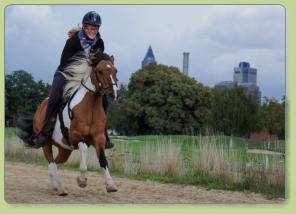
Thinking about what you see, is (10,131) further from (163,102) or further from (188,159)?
(188,159)

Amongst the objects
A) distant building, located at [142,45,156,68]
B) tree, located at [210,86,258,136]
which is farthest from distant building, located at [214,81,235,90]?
distant building, located at [142,45,156,68]

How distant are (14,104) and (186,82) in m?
2.93

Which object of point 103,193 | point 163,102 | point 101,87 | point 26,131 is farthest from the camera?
point 163,102

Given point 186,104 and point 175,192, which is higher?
point 186,104

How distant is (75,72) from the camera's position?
9.92 m

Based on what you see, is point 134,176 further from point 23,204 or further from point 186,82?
point 23,204

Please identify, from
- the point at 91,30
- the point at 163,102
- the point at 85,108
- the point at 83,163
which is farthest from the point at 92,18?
the point at 163,102

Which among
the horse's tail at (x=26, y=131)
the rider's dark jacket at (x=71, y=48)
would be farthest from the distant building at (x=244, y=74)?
the horse's tail at (x=26, y=131)

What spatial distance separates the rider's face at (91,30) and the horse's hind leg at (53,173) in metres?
1.83

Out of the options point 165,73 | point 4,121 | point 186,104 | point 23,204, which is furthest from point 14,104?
point 186,104

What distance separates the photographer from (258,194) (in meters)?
10.9

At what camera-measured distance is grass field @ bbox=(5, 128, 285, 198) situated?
11570 mm

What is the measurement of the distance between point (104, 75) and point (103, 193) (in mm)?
1978

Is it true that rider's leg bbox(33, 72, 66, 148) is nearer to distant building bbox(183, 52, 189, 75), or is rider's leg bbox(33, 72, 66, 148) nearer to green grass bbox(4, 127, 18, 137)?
green grass bbox(4, 127, 18, 137)
